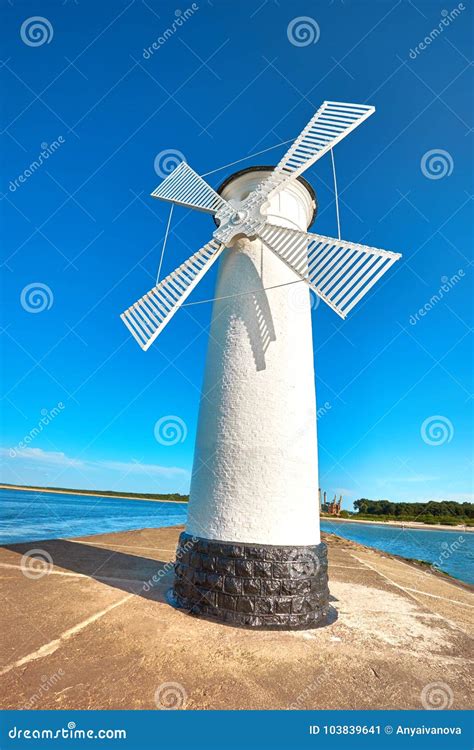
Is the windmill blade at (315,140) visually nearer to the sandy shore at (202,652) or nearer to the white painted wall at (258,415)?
the white painted wall at (258,415)

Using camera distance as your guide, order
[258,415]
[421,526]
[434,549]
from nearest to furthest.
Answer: [258,415] → [434,549] → [421,526]

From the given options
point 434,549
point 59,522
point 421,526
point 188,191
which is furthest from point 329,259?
point 421,526

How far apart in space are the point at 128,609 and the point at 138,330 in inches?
171

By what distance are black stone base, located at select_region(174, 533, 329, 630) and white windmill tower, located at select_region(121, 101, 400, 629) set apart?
0.02m

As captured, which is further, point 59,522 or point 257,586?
point 59,522

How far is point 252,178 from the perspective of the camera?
7164 millimetres

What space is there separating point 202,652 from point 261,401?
3138 millimetres

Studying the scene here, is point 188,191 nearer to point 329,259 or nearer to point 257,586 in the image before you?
point 329,259

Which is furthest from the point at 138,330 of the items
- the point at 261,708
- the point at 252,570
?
the point at 261,708

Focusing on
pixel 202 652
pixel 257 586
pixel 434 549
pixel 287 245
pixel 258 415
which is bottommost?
pixel 434 549

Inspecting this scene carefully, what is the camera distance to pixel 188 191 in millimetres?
8086

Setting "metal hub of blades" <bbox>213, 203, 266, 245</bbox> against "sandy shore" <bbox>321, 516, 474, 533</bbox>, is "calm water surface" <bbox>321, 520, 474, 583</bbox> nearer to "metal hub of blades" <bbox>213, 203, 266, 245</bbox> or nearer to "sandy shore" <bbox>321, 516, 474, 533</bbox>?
"sandy shore" <bbox>321, 516, 474, 533</bbox>

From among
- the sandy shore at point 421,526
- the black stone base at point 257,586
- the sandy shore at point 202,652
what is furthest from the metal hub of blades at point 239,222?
the sandy shore at point 421,526

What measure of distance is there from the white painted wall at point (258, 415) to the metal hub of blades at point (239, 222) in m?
0.19
